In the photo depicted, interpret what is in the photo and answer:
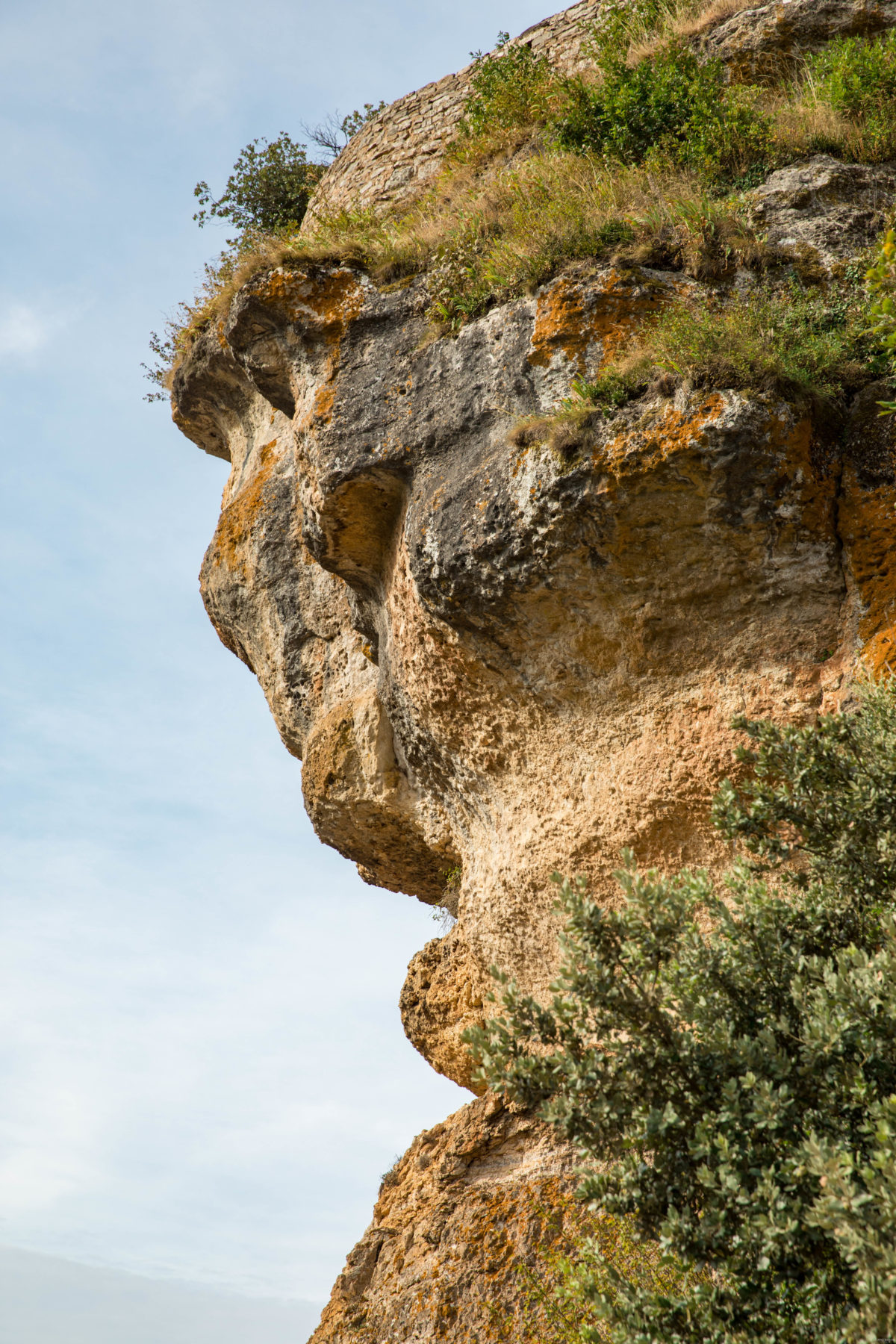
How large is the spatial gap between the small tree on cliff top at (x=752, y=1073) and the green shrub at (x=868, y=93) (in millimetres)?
5428

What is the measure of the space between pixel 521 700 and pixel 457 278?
11.5 ft

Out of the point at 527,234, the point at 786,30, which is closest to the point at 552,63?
the point at 786,30

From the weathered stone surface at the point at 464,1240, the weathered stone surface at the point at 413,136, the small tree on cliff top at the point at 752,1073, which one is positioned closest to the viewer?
the small tree on cliff top at the point at 752,1073

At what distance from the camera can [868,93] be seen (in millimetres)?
7820

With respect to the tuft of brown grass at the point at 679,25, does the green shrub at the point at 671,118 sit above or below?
below

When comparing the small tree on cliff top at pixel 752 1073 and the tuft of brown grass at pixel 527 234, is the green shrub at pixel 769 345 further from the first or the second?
the small tree on cliff top at pixel 752 1073

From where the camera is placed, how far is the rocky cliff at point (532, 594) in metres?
6.02

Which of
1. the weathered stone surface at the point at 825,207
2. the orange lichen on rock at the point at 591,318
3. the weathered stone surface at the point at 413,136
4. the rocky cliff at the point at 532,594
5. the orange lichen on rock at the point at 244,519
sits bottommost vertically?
the rocky cliff at the point at 532,594

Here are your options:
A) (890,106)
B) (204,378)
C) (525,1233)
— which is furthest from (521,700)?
(204,378)

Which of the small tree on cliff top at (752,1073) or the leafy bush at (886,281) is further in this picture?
the leafy bush at (886,281)

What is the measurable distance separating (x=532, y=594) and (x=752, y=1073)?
372cm

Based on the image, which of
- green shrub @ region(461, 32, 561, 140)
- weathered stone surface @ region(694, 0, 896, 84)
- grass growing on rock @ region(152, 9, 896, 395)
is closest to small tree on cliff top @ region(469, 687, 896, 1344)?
grass growing on rock @ region(152, 9, 896, 395)

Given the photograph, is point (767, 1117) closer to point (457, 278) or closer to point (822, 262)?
point (822, 262)

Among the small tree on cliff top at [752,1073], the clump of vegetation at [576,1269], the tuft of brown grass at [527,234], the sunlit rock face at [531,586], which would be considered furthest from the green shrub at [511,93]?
the clump of vegetation at [576,1269]
